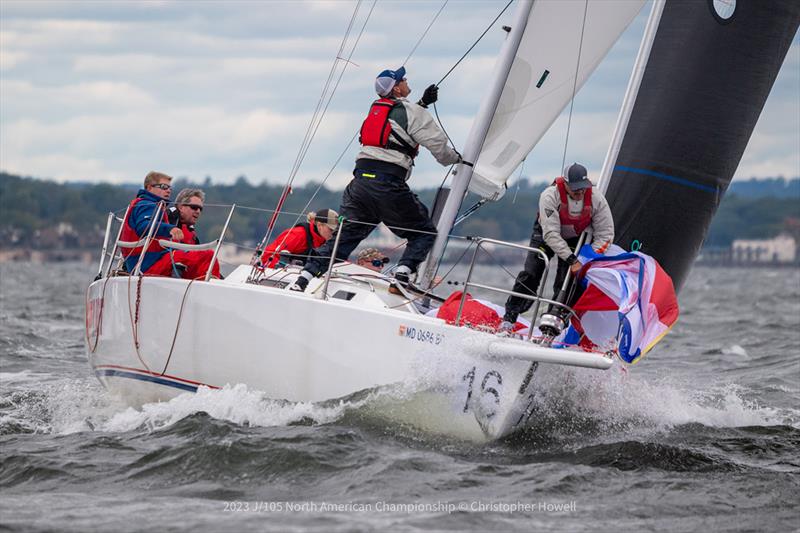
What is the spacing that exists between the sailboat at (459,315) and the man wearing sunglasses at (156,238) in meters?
0.13

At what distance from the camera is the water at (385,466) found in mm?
4648

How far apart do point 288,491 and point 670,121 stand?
150 inches

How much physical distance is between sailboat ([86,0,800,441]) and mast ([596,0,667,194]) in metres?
0.01

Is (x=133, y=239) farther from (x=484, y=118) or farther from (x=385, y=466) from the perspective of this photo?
(x=385, y=466)

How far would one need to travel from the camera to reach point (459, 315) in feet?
18.5

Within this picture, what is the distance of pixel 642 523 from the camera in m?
4.64

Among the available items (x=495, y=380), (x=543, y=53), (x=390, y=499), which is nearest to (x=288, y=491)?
(x=390, y=499)

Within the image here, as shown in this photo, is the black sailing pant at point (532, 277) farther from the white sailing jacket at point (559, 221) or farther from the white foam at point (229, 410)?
the white foam at point (229, 410)

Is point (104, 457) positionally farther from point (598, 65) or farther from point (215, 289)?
point (598, 65)

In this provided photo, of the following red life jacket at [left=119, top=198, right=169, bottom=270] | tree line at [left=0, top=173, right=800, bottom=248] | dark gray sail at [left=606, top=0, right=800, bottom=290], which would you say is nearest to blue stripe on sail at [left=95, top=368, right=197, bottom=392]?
red life jacket at [left=119, top=198, right=169, bottom=270]

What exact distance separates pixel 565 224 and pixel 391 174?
103cm

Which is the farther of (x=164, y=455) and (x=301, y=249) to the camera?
(x=301, y=249)

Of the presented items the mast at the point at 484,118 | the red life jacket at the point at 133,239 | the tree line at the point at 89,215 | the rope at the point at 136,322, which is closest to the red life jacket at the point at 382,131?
the mast at the point at 484,118

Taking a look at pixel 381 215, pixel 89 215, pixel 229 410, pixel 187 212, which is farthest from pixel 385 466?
pixel 89 215
